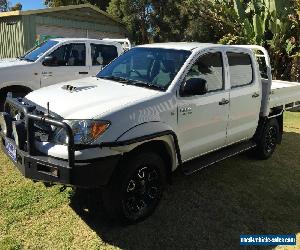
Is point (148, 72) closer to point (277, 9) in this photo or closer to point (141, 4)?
point (277, 9)

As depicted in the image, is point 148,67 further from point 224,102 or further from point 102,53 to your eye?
point 102,53

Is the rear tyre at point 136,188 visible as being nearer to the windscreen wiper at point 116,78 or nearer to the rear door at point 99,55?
the windscreen wiper at point 116,78

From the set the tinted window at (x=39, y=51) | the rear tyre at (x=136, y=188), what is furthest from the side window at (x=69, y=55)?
the rear tyre at (x=136, y=188)

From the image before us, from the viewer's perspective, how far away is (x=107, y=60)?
9938mm

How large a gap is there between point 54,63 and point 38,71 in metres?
0.42

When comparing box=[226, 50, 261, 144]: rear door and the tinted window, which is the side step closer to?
box=[226, 50, 261, 144]: rear door

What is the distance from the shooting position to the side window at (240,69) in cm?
578

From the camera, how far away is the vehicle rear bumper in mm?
3824

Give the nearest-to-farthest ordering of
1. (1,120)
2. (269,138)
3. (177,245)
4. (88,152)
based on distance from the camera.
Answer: (88,152) → (177,245) → (1,120) → (269,138)

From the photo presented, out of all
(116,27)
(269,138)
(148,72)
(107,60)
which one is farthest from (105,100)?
(116,27)

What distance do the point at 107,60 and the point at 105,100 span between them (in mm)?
5813

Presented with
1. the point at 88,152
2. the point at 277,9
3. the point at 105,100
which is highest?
the point at 277,9

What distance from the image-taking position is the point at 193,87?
15.6 ft

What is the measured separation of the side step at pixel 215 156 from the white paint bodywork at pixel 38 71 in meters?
4.83
